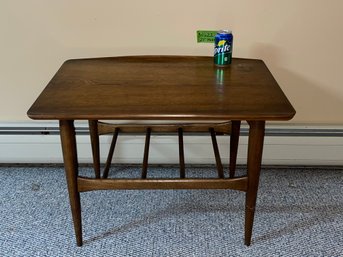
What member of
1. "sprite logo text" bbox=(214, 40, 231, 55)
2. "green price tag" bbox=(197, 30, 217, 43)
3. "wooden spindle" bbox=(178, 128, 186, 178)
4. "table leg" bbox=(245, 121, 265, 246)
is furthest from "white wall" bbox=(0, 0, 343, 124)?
"table leg" bbox=(245, 121, 265, 246)

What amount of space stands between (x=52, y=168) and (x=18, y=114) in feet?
1.05

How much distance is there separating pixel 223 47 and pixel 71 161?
671 millimetres

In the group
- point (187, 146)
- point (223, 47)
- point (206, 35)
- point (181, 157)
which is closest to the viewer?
point (223, 47)

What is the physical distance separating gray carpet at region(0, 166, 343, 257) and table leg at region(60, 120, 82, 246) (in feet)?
0.56

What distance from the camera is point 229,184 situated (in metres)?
1.23

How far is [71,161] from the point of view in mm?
1198

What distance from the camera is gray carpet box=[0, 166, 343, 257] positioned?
1370 mm

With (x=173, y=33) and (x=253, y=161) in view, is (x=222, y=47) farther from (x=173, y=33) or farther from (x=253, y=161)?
(x=253, y=161)

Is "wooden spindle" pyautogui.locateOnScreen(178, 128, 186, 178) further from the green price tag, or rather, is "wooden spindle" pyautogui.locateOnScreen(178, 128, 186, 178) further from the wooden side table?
the green price tag

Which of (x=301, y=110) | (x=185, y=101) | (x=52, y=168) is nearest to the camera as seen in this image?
Answer: (x=185, y=101)

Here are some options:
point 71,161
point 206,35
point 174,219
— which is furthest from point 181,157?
point 206,35

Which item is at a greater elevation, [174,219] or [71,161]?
[71,161]

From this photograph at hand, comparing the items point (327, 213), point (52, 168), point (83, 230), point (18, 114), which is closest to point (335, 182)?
point (327, 213)

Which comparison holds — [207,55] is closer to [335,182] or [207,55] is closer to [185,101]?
[185,101]
